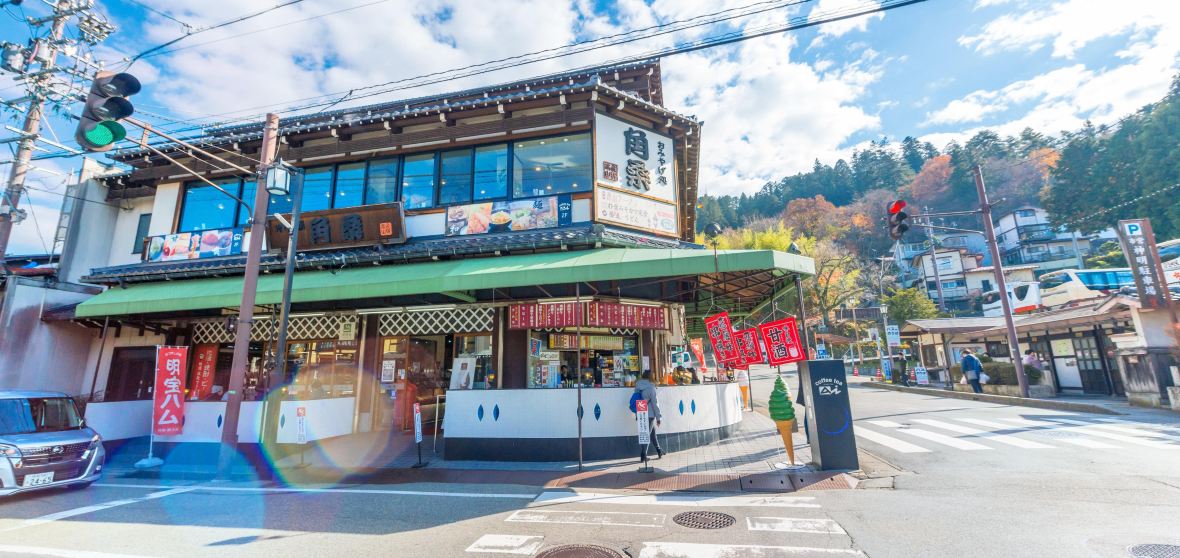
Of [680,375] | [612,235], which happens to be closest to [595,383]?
[680,375]

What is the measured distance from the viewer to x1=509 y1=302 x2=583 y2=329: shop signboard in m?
11.5

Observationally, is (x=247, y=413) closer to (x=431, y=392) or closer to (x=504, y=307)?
(x=431, y=392)

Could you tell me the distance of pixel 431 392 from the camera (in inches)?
551

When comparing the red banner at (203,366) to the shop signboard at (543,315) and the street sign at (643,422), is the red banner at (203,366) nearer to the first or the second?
the shop signboard at (543,315)

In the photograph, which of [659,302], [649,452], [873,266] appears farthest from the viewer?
[873,266]

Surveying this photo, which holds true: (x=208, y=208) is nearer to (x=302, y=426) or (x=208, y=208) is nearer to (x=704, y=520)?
(x=302, y=426)

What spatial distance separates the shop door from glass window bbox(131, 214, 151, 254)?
36498 mm

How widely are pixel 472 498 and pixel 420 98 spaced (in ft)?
49.3

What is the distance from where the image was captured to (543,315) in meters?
11.8

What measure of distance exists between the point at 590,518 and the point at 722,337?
6.20 metres

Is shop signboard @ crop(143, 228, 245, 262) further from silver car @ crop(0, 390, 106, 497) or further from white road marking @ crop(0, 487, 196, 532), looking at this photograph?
white road marking @ crop(0, 487, 196, 532)

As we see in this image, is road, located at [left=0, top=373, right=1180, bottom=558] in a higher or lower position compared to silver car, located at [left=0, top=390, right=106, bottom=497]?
lower

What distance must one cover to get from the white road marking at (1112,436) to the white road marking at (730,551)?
984 centimetres

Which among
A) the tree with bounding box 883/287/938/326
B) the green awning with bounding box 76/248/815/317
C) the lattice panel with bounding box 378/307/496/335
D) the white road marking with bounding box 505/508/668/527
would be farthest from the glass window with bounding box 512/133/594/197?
the tree with bounding box 883/287/938/326
